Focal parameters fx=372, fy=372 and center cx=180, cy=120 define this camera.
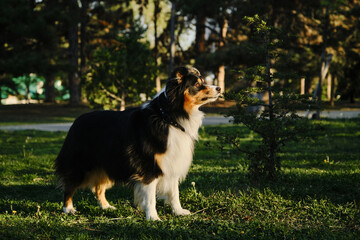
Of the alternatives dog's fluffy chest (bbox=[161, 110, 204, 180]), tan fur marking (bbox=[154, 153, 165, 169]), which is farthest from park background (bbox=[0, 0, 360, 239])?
tan fur marking (bbox=[154, 153, 165, 169])

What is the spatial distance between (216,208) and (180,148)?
3.35 feet

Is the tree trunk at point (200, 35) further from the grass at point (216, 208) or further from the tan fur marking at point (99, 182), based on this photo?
the tan fur marking at point (99, 182)

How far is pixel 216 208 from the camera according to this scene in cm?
480

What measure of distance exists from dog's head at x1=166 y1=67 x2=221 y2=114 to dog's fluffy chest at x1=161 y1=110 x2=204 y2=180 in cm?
15

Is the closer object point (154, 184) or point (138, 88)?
point (154, 184)

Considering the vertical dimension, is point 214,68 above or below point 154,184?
above

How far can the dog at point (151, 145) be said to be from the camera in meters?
4.37

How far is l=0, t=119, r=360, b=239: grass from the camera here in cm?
398

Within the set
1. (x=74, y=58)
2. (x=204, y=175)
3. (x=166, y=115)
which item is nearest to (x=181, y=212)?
(x=166, y=115)

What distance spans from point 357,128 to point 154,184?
36.6 feet

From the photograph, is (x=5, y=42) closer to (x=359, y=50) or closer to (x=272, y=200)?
(x=272, y=200)

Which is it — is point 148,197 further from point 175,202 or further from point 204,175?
point 204,175

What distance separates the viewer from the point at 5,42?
74.9 feet

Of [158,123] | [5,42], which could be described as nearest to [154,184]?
[158,123]
